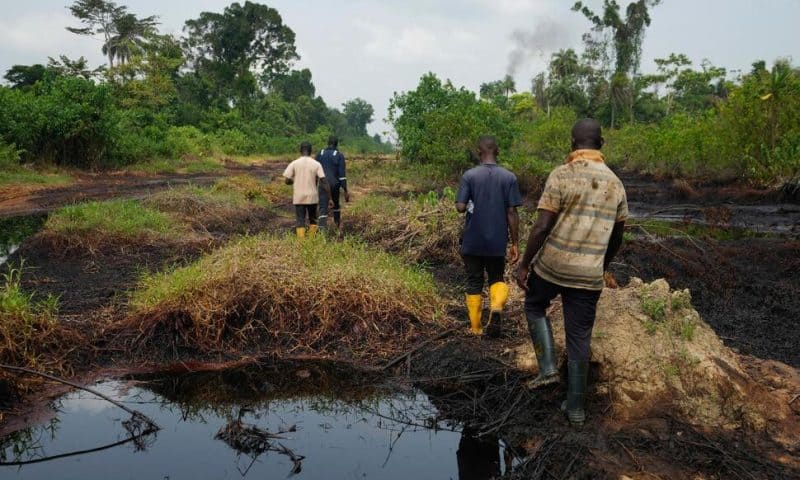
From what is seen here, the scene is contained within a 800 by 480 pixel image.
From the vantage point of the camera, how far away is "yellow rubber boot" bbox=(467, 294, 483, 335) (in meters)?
5.35

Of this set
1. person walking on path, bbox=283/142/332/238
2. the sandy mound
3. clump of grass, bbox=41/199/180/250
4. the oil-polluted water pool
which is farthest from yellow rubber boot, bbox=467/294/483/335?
clump of grass, bbox=41/199/180/250

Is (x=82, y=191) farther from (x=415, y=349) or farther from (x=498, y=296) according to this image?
(x=498, y=296)

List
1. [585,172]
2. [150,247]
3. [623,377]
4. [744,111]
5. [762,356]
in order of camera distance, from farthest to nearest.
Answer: [744,111] → [150,247] → [762,356] → [623,377] → [585,172]

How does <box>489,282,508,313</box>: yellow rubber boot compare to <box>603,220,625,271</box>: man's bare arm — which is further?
<box>489,282,508,313</box>: yellow rubber boot

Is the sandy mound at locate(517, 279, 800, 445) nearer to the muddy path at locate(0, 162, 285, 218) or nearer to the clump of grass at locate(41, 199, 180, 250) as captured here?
the clump of grass at locate(41, 199, 180, 250)

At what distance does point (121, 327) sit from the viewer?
219 inches

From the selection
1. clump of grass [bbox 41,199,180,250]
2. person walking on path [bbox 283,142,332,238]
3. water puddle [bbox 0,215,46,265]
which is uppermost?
person walking on path [bbox 283,142,332,238]

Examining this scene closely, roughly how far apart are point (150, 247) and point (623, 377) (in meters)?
7.68

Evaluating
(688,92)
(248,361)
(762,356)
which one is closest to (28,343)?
(248,361)

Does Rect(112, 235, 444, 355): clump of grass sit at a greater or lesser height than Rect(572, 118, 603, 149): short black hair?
lesser

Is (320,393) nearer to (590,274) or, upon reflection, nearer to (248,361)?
(248,361)

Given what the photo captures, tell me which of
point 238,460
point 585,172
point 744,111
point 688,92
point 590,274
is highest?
point 688,92

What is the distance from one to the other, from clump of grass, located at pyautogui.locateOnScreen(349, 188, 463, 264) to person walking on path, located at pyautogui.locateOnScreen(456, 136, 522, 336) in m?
3.32

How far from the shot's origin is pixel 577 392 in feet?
12.5
